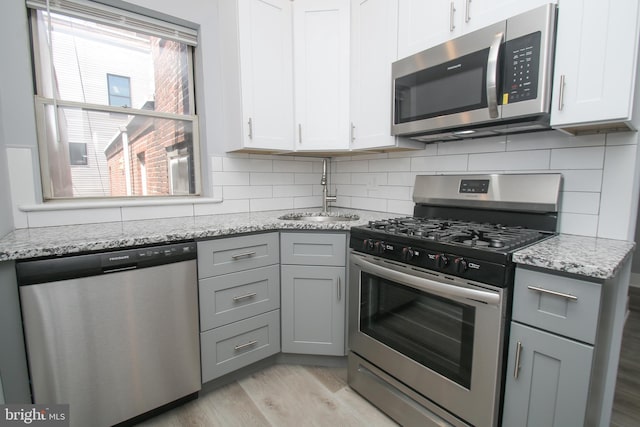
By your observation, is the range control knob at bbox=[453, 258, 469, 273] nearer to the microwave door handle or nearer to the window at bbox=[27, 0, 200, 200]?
the microwave door handle

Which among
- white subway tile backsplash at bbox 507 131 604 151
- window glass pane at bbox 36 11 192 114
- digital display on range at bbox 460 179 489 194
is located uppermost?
window glass pane at bbox 36 11 192 114

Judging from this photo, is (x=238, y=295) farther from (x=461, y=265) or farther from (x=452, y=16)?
(x=452, y=16)

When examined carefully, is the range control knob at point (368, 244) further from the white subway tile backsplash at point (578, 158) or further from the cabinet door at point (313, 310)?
the white subway tile backsplash at point (578, 158)

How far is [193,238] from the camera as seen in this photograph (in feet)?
5.12

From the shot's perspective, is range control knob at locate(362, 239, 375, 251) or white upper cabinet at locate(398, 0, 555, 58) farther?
range control knob at locate(362, 239, 375, 251)

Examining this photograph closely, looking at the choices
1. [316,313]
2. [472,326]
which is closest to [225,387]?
[316,313]

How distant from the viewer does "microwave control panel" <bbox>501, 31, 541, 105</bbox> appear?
1.25 meters

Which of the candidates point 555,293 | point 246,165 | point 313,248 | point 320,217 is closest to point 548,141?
point 555,293

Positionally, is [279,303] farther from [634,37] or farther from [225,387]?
[634,37]

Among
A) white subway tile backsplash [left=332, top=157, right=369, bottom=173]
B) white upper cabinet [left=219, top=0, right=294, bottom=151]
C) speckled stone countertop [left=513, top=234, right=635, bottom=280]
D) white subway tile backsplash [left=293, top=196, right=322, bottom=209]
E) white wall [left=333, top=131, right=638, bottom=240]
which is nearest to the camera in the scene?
speckled stone countertop [left=513, top=234, right=635, bottom=280]

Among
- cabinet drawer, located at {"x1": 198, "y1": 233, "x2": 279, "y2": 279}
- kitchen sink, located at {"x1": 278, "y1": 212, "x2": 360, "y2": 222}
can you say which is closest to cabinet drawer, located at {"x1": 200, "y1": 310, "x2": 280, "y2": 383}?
cabinet drawer, located at {"x1": 198, "y1": 233, "x2": 279, "y2": 279}

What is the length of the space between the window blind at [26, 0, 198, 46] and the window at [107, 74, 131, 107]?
32 centimetres

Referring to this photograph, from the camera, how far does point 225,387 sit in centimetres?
179

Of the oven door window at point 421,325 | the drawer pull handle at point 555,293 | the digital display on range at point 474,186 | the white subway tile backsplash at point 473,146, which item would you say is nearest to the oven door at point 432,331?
the oven door window at point 421,325
